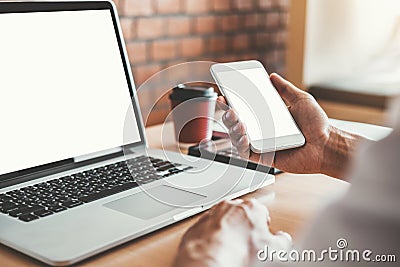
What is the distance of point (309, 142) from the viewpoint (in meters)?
1.10

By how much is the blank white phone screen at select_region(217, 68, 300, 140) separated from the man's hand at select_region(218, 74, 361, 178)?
0.02 metres

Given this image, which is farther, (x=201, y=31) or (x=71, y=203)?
(x=201, y=31)

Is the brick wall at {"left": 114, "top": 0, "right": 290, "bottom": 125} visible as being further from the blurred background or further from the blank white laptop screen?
the blank white laptop screen

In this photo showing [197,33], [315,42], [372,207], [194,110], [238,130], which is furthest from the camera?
[315,42]

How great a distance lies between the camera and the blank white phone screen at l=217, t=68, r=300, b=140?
3.33ft

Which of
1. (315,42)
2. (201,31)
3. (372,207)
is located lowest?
(315,42)

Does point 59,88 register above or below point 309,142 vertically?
above

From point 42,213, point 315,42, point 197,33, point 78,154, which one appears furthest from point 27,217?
point 315,42

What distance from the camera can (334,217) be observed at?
1.49ft

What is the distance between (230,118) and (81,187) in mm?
286

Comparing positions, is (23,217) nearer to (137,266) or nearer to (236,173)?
(137,266)

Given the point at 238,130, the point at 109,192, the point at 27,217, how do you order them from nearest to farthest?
the point at 27,217, the point at 109,192, the point at 238,130

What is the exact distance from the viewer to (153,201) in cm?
90

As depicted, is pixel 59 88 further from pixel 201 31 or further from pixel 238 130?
pixel 201 31
